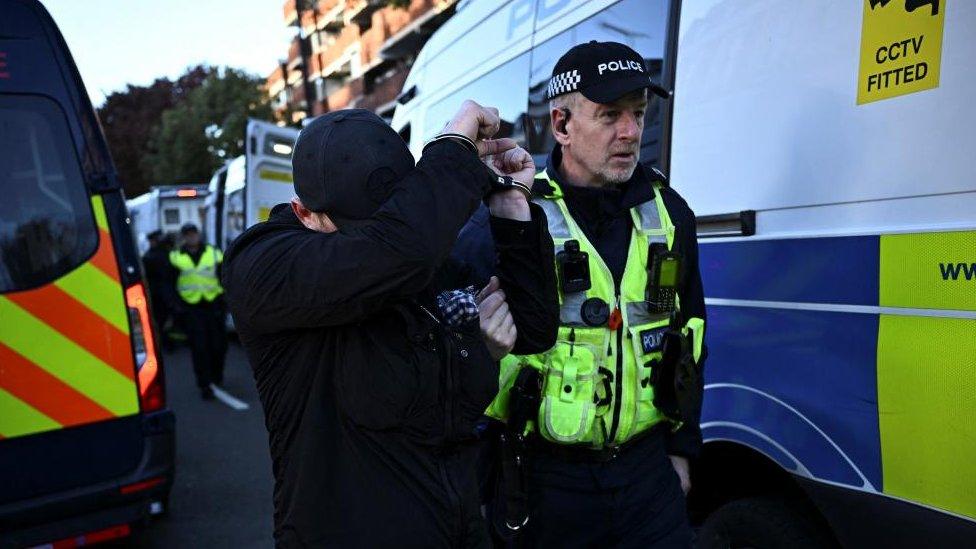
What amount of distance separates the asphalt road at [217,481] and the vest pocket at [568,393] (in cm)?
261

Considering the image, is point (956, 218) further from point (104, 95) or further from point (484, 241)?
point (104, 95)

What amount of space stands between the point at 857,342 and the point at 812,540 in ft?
1.96

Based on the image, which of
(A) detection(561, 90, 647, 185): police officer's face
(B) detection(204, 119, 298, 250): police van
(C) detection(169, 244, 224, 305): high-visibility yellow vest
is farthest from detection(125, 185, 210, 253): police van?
(A) detection(561, 90, 647, 185): police officer's face

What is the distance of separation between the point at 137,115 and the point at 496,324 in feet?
138

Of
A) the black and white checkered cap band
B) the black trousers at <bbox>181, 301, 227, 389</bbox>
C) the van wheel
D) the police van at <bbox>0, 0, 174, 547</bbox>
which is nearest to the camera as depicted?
the black and white checkered cap band

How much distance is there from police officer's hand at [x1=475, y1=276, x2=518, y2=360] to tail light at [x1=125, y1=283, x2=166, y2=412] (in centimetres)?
221

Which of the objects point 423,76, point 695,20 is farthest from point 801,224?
point 423,76

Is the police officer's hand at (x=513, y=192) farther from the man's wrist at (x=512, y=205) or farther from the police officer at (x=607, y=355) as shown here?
the police officer at (x=607, y=355)

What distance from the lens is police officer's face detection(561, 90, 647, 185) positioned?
78.0 inches

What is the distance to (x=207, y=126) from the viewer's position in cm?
3303

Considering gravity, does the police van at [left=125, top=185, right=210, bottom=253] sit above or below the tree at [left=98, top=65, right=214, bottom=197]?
below

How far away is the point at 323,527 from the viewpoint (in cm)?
135

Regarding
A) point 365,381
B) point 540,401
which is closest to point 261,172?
point 540,401

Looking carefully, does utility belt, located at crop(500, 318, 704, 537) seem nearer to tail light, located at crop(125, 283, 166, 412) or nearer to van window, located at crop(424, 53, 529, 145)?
van window, located at crop(424, 53, 529, 145)
